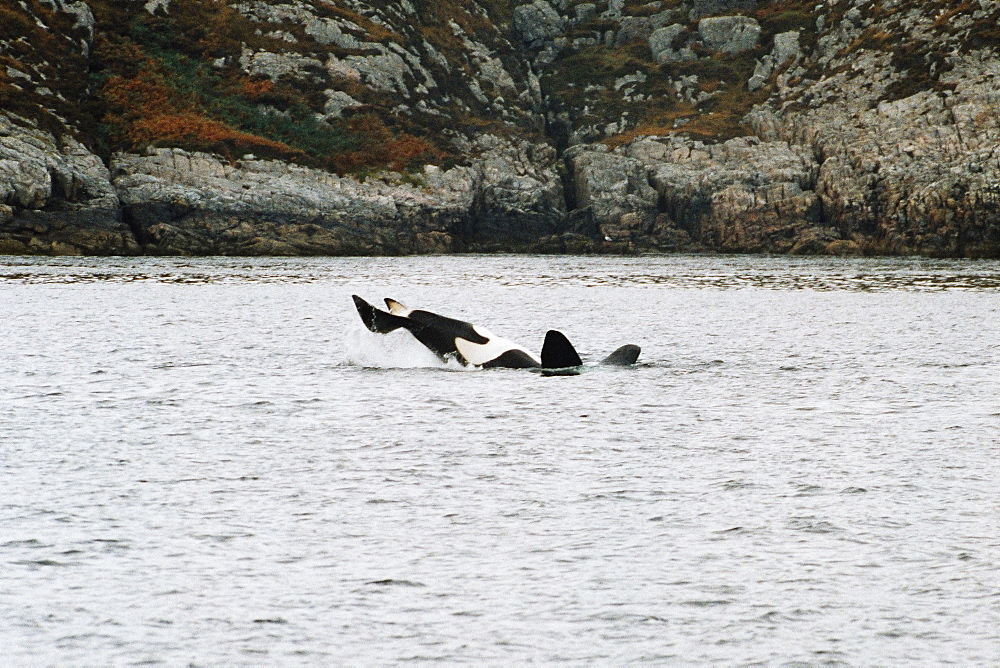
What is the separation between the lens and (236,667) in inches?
197

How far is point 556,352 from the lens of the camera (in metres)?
16.5

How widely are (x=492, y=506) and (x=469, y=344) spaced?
8.87 m

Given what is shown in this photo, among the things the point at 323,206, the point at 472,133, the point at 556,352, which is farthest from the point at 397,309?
the point at 472,133

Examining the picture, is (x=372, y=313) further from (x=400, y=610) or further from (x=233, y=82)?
(x=233, y=82)

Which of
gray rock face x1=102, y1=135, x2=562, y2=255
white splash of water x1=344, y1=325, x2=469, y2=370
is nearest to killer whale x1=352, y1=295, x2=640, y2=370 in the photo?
white splash of water x1=344, y1=325, x2=469, y2=370

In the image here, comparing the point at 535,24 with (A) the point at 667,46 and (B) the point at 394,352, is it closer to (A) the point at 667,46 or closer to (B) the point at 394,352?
(A) the point at 667,46

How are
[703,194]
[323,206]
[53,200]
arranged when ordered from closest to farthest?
[53,200] → [323,206] → [703,194]

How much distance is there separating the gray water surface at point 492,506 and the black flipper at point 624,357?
0.34m

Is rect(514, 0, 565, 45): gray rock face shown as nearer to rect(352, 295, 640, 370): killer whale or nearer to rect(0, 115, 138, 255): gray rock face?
rect(0, 115, 138, 255): gray rock face

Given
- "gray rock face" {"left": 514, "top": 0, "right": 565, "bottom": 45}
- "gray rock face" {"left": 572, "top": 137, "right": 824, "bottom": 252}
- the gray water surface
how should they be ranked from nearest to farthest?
the gray water surface → "gray rock face" {"left": 572, "top": 137, "right": 824, "bottom": 252} → "gray rock face" {"left": 514, "top": 0, "right": 565, "bottom": 45}

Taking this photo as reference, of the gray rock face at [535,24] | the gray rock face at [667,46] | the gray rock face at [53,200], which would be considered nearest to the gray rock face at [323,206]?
the gray rock face at [53,200]

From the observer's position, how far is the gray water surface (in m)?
5.49

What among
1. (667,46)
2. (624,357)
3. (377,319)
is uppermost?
(667,46)

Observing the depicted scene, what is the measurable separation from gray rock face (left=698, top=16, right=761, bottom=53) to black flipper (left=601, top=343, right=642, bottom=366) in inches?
3687
